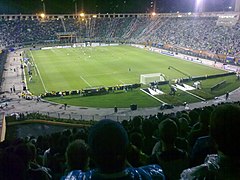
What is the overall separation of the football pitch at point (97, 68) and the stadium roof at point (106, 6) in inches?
2026

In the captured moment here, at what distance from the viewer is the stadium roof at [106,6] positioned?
365ft

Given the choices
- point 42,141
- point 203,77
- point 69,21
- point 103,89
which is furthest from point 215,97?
point 69,21

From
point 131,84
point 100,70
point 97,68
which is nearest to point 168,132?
point 131,84

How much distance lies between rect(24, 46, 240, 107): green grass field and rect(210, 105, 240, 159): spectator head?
29.8m

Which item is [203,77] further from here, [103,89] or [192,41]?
[192,41]

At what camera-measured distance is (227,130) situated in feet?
9.77

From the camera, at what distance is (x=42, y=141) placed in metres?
12.7

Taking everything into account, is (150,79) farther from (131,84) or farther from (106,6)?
(106,6)

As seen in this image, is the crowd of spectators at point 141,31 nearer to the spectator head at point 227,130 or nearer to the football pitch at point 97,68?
the football pitch at point 97,68

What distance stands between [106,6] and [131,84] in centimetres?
9295

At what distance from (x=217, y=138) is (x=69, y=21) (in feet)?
390

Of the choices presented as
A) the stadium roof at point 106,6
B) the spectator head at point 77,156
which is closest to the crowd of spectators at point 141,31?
the stadium roof at point 106,6

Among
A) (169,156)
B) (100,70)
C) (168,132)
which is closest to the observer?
(169,156)

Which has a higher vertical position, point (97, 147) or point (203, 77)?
point (97, 147)
